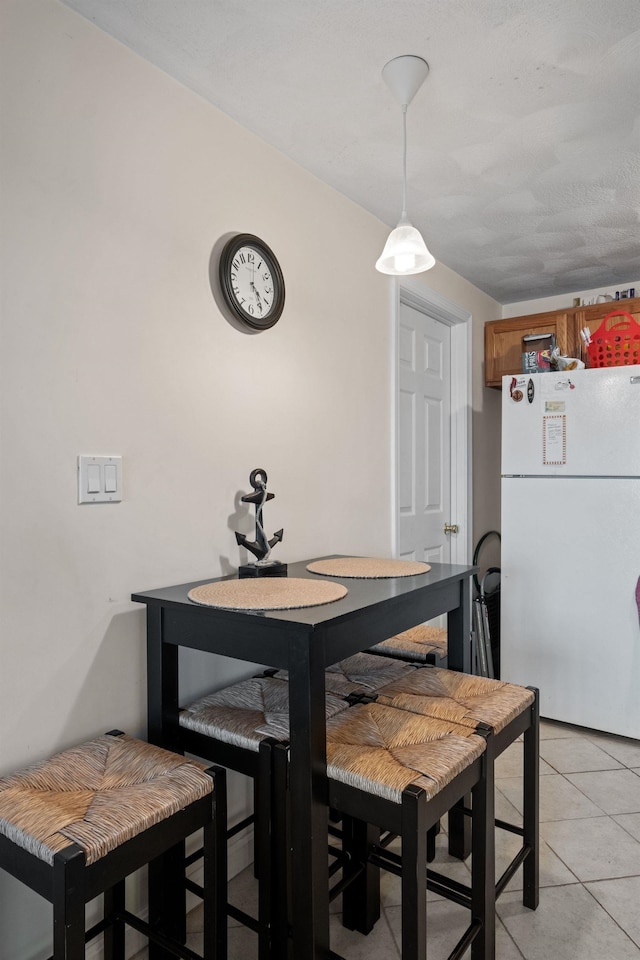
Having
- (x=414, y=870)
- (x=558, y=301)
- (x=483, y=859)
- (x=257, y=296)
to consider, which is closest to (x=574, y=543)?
(x=558, y=301)

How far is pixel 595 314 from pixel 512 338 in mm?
464

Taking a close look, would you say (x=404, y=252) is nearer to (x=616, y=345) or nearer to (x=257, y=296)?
(x=257, y=296)

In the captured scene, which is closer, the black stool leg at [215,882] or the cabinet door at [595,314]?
the black stool leg at [215,882]

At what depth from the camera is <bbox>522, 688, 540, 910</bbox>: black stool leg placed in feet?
5.36

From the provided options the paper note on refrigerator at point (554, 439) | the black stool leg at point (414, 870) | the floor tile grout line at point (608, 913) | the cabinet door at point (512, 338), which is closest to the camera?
the black stool leg at point (414, 870)

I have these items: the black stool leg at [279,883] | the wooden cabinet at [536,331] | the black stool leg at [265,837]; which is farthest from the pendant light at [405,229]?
the wooden cabinet at [536,331]

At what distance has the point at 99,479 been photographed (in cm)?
149

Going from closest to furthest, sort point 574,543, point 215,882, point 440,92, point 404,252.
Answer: point 215,882 < point 404,252 < point 440,92 < point 574,543

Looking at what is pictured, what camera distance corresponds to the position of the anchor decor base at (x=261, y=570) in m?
1.77

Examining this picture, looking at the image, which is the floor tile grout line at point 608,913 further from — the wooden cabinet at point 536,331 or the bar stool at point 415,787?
the wooden cabinet at point 536,331

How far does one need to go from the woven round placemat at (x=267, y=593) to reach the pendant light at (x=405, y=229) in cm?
94

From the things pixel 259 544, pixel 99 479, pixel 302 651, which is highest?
pixel 99 479

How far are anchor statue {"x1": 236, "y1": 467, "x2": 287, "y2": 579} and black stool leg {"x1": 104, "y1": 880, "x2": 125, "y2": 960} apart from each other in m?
0.81

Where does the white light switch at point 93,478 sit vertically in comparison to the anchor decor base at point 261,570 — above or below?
above
